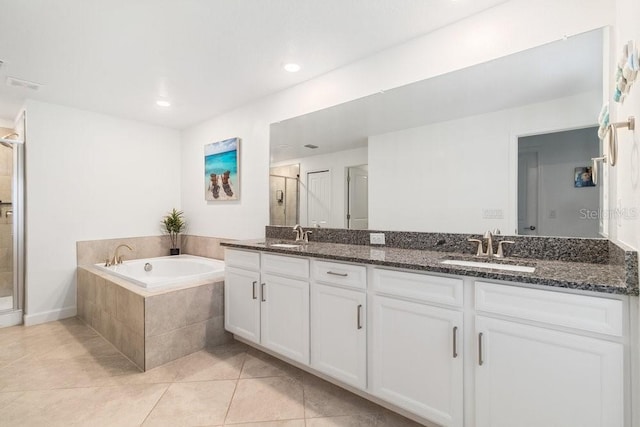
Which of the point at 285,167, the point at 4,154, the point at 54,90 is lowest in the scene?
the point at 285,167

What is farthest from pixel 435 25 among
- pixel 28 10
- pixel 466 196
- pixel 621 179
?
pixel 28 10

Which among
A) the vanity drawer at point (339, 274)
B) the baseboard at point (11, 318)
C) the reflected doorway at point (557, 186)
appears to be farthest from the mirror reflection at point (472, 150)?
the baseboard at point (11, 318)

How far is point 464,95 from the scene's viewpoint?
1.99 metres

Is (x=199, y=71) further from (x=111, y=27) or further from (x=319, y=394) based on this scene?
(x=319, y=394)

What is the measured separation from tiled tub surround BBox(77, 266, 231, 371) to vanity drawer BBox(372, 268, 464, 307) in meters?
1.66

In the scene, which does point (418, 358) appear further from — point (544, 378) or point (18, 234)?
point (18, 234)

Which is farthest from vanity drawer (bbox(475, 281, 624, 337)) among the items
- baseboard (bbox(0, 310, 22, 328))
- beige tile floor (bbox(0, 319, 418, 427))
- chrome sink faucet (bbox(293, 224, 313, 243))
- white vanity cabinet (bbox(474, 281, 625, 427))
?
baseboard (bbox(0, 310, 22, 328))

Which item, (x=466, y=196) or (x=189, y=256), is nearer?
(x=466, y=196)

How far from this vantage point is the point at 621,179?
1.36 m

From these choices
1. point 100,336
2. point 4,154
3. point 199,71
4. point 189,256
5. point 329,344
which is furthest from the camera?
point 189,256

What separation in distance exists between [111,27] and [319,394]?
8.86 ft

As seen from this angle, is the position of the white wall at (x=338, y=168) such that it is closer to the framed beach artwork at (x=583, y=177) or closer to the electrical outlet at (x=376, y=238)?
the electrical outlet at (x=376, y=238)

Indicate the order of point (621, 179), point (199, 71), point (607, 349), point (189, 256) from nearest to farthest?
point (607, 349) → point (621, 179) → point (199, 71) → point (189, 256)

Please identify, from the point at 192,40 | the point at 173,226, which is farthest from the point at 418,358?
the point at 173,226
